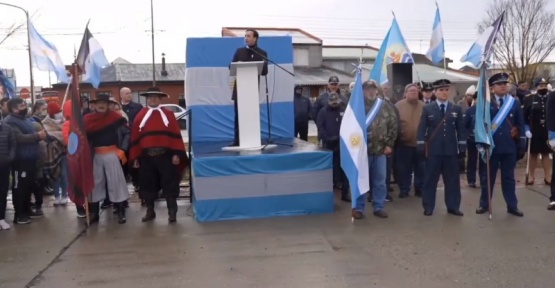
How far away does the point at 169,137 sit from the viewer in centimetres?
774

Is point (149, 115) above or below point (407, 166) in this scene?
above

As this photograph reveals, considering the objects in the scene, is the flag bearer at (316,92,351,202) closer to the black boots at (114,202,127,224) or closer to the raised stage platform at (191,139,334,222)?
the raised stage platform at (191,139,334,222)

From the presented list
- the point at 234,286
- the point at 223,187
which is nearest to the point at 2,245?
the point at 223,187

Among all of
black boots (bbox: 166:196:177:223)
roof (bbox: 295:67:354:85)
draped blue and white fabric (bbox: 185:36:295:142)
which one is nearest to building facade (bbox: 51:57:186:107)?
roof (bbox: 295:67:354:85)

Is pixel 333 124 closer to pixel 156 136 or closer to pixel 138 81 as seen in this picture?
pixel 156 136

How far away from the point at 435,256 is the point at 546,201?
3.49m

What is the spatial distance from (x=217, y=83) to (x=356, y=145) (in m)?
4.02

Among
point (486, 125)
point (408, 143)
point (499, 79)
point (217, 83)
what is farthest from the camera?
point (217, 83)

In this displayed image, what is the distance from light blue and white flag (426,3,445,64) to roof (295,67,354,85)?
2340cm

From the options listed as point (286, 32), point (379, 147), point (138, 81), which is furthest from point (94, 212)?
point (138, 81)

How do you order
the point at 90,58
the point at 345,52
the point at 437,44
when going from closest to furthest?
1. the point at 90,58
2. the point at 437,44
3. the point at 345,52

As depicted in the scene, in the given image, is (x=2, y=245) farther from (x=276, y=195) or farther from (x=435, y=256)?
(x=435, y=256)

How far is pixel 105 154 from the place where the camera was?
26.0ft

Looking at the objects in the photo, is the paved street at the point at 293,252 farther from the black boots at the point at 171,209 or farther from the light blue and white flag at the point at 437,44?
the light blue and white flag at the point at 437,44
